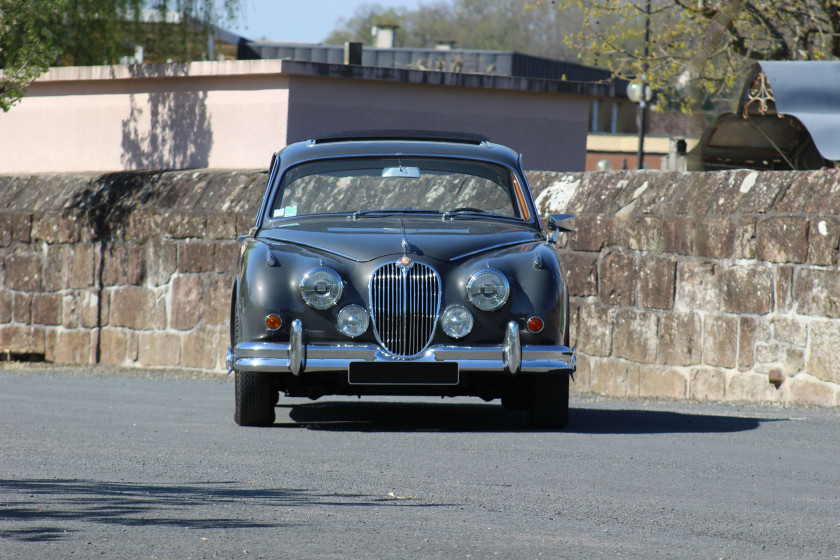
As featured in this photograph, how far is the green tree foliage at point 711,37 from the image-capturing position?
15773 millimetres

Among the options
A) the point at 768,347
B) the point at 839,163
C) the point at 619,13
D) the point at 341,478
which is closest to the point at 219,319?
the point at 768,347

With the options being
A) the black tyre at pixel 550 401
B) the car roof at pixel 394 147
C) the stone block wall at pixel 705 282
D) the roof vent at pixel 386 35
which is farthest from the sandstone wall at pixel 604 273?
the roof vent at pixel 386 35

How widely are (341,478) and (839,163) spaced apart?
26.3 ft

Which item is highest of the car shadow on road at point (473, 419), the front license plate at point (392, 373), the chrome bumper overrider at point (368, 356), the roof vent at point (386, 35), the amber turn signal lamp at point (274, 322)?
the roof vent at point (386, 35)

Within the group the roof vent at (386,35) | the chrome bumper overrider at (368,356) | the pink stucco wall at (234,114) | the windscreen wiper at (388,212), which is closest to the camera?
the chrome bumper overrider at (368,356)

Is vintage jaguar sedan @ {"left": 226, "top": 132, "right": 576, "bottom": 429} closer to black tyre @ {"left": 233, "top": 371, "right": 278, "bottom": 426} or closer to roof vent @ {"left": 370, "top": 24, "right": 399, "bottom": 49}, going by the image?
black tyre @ {"left": 233, "top": 371, "right": 278, "bottom": 426}

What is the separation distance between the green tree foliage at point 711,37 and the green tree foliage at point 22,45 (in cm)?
706

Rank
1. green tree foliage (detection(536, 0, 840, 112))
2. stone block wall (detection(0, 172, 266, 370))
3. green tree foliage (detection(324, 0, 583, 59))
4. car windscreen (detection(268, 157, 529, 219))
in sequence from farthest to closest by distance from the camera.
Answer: green tree foliage (detection(324, 0, 583, 59)) < green tree foliage (detection(536, 0, 840, 112)) < stone block wall (detection(0, 172, 266, 370)) < car windscreen (detection(268, 157, 529, 219))

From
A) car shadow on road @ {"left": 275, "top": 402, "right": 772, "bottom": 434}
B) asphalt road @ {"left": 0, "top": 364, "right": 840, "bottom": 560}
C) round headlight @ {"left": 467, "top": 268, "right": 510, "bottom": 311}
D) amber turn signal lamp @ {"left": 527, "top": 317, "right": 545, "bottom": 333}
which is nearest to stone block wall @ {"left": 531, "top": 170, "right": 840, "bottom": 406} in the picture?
asphalt road @ {"left": 0, "top": 364, "right": 840, "bottom": 560}

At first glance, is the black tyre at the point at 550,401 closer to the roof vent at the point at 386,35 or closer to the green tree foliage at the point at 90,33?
the green tree foliage at the point at 90,33

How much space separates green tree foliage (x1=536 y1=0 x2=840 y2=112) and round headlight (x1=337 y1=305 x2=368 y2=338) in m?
9.00

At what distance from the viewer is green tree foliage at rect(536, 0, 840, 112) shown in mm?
15773

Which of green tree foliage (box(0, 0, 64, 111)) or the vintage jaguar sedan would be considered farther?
green tree foliage (box(0, 0, 64, 111))

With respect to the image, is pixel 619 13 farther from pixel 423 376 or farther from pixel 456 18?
pixel 456 18
